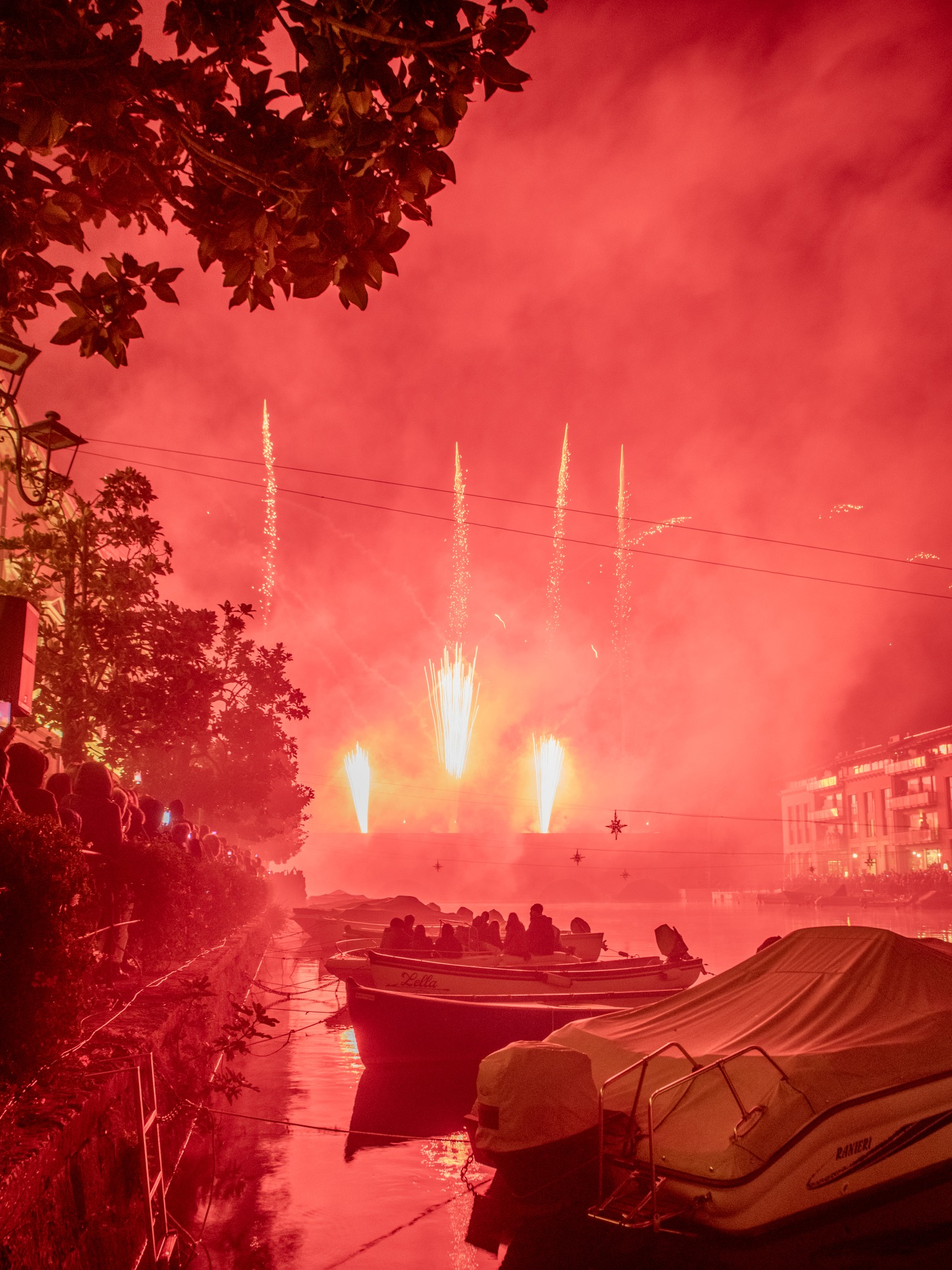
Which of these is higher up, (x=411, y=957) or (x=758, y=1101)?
(x=758, y=1101)

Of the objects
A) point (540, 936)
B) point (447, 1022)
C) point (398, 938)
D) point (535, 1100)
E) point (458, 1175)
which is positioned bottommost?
point (458, 1175)

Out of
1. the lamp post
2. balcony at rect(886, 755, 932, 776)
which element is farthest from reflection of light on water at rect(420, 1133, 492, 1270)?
balcony at rect(886, 755, 932, 776)

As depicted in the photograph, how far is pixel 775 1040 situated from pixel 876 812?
15739cm

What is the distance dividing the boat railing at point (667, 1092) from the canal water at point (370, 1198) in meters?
0.69

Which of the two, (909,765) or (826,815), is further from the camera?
(826,815)

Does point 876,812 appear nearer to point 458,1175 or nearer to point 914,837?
point 914,837

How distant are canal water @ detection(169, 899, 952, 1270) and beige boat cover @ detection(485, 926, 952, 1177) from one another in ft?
3.21

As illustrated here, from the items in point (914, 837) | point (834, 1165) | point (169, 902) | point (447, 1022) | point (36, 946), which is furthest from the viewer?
point (914, 837)

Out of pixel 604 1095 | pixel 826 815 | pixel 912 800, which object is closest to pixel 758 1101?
pixel 604 1095

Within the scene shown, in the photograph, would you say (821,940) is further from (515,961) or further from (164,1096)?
(515,961)

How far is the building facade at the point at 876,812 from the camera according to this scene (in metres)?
134

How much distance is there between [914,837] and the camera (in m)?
139

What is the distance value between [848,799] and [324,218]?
171485mm

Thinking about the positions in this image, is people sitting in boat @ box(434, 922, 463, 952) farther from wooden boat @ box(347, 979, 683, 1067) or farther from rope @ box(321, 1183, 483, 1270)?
rope @ box(321, 1183, 483, 1270)
